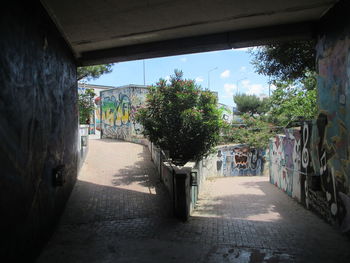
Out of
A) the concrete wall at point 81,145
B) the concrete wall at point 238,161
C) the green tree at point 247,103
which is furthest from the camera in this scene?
the green tree at point 247,103

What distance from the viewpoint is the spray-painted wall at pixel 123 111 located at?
17203mm

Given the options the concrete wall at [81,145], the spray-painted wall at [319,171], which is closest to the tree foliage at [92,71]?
the concrete wall at [81,145]

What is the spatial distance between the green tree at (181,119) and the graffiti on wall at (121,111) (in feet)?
A: 20.7

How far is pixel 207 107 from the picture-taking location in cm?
1032

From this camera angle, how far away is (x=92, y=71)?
1459 cm

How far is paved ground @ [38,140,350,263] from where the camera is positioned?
4398 millimetres

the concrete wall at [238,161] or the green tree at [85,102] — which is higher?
the green tree at [85,102]

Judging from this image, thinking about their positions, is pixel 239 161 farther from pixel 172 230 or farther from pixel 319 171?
pixel 172 230

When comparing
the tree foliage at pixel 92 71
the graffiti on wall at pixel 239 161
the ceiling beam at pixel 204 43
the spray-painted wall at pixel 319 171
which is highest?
the tree foliage at pixel 92 71

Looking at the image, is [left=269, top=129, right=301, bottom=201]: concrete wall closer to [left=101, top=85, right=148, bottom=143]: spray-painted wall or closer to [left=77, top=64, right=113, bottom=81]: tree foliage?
[left=101, top=85, right=148, bottom=143]: spray-painted wall

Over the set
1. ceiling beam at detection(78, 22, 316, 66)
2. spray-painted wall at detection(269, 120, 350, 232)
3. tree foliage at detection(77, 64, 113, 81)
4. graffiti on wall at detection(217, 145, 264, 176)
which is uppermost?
tree foliage at detection(77, 64, 113, 81)

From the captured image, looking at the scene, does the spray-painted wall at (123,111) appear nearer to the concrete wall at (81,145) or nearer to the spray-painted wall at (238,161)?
the concrete wall at (81,145)

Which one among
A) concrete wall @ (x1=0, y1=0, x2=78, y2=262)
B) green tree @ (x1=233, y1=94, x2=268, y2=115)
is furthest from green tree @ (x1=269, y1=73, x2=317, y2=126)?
green tree @ (x1=233, y1=94, x2=268, y2=115)

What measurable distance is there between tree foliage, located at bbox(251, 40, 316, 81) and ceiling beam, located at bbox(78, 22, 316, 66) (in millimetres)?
1717
